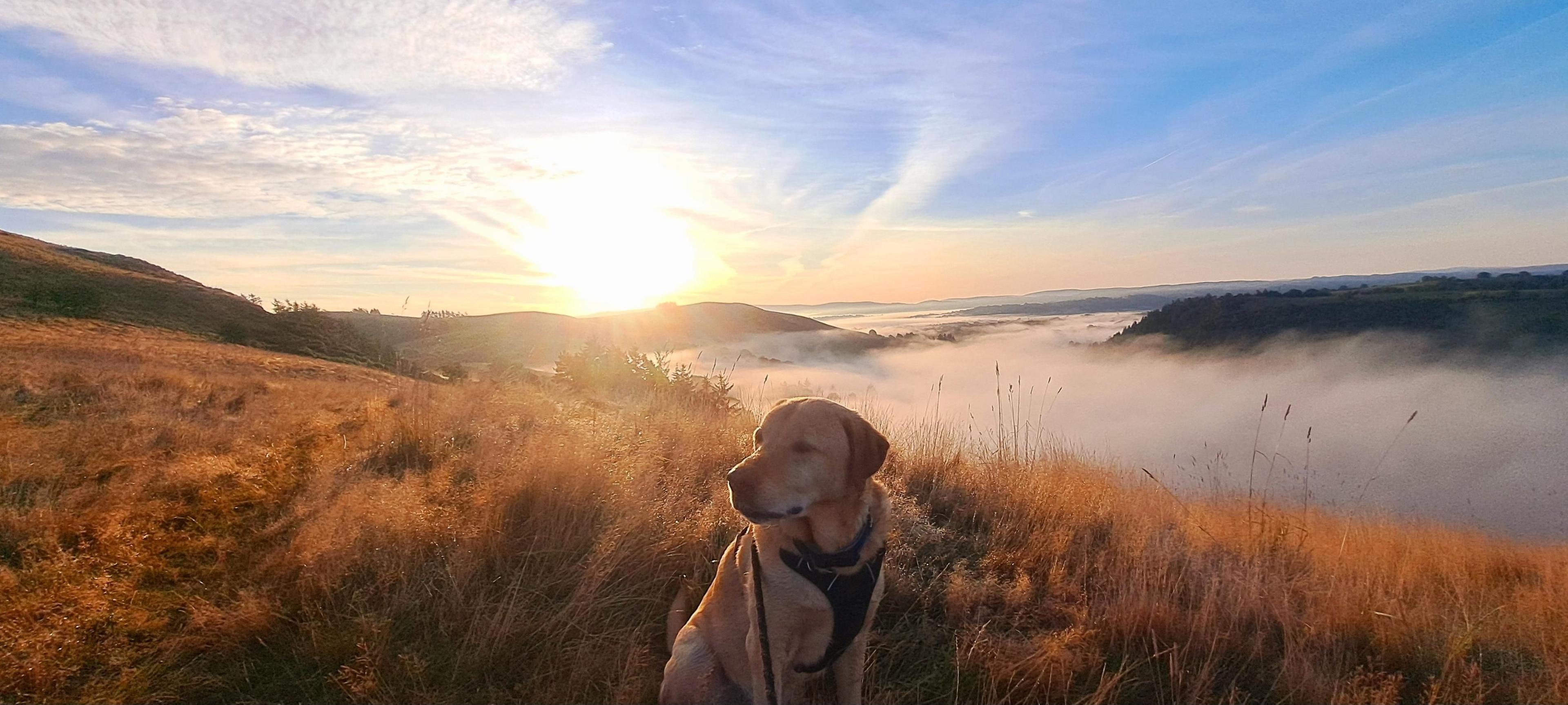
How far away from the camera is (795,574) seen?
9.54 ft

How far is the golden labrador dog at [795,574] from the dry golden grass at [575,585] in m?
0.51

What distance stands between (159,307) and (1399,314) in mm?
116810

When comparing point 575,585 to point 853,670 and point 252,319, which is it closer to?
point 853,670

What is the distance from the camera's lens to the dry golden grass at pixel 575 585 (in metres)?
3.19

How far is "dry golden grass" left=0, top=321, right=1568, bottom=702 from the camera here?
319 cm

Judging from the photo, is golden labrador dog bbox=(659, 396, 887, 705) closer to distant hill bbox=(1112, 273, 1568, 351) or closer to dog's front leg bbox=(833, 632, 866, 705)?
dog's front leg bbox=(833, 632, 866, 705)

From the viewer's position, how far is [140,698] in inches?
110

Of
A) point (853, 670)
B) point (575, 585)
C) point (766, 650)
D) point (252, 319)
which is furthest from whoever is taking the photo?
point (252, 319)

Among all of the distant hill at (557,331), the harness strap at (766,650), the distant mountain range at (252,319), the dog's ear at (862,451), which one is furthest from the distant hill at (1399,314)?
the harness strap at (766,650)

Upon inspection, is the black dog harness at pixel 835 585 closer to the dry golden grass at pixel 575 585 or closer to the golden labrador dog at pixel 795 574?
the golden labrador dog at pixel 795 574

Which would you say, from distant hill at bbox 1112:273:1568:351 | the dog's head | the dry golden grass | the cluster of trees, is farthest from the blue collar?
distant hill at bbox 1112:273:1568:351

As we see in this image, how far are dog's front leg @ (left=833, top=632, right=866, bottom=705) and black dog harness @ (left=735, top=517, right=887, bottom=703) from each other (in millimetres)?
29

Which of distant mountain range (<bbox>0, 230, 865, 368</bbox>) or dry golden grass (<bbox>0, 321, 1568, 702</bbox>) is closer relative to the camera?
dry golden grass (<bbox>0, 321, 1568, 702</bbox>)

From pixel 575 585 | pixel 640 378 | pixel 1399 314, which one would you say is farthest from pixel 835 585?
pixel 1399 314
